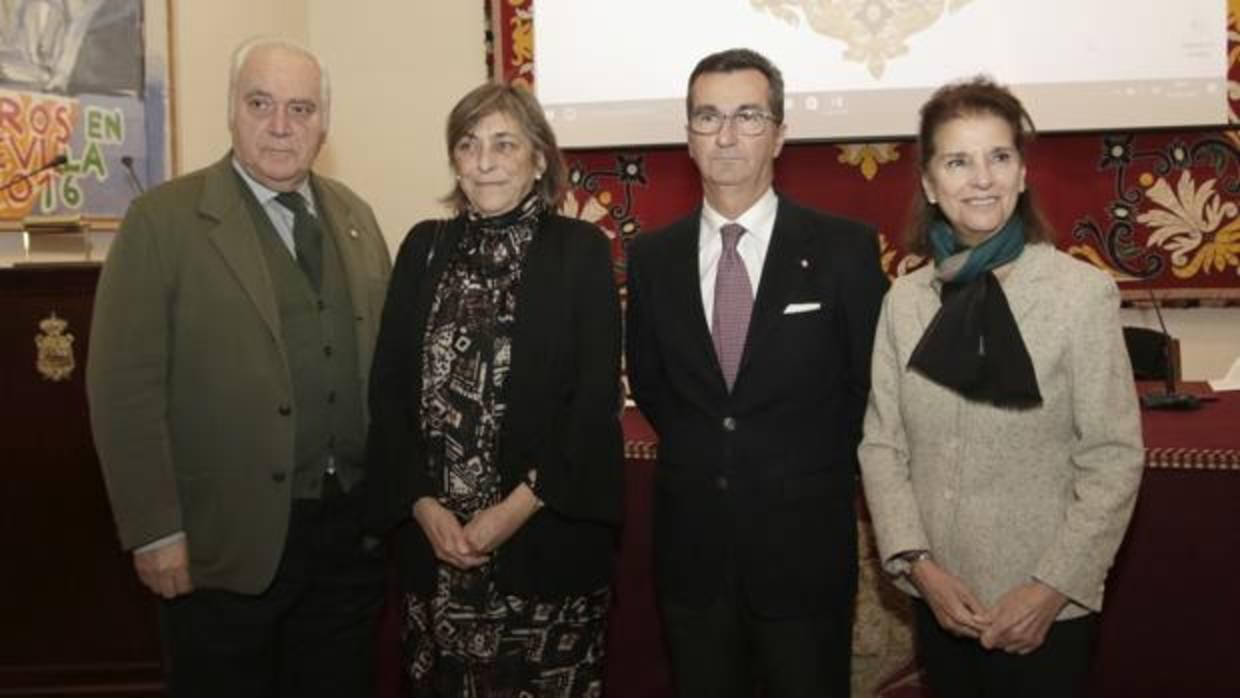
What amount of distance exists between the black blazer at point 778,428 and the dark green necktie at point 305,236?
2.22ft

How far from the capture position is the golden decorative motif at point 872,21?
12.8 feet

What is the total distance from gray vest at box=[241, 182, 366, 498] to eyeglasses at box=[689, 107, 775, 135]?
2.49ft

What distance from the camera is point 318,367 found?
81.2 inches

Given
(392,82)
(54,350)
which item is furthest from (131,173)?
(392,82)

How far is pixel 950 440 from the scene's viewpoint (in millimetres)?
→ 1745

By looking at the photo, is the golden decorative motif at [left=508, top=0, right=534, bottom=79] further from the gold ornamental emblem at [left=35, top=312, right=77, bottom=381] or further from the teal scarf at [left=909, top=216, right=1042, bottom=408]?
the teal scarf at [left=909, top=216, right=1042, bottom=408]

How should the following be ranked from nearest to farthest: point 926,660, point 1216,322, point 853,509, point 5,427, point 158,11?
point 926,660
point 853,509
point 5,427
point 158,11
point 1216,322

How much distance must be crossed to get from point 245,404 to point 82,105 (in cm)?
175

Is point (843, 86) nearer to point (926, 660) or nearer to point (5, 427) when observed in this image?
point (926, 660)

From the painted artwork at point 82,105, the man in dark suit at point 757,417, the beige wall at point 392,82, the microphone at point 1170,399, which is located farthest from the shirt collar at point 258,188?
the beige wall at point 392,82

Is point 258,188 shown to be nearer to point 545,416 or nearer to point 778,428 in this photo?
point 545,416

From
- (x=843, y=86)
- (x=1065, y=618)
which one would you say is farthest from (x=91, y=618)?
(x=843, y=86)

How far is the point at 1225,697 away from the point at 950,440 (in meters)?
1.11

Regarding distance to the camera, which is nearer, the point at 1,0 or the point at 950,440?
the point at 950,440
